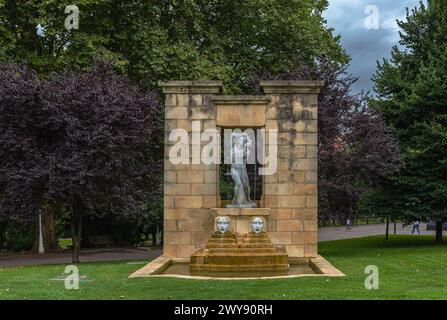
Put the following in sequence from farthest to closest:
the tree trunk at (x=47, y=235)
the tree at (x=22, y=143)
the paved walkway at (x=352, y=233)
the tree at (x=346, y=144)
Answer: the paved walkway at (x=352, y=233)
the tree trunk at (x=47, y=235)
the tree at (x=346, y=144)
the tree at (x=22, y=143)

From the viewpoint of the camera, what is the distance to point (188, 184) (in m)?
19.5

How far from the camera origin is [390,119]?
27.0m

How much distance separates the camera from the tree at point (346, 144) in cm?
2288

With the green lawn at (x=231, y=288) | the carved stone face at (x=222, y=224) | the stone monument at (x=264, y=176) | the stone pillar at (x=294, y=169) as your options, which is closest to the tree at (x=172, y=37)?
the stone monument at (x=264, y=176)

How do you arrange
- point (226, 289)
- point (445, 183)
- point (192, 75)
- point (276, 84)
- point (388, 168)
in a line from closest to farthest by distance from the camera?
point (226, 289) < point (276, 84) < point (388, 168) < point (445, 183) < point (192, 75)

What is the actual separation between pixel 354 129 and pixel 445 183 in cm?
436

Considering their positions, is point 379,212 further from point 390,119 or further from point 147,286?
point 147,286

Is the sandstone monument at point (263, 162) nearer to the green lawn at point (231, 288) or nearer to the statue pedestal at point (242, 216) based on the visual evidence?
the statue pedestal at point (242, 216)

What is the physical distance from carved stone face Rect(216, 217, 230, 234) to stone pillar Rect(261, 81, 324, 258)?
2.84m

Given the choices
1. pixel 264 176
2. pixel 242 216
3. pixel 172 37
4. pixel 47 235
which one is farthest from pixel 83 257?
pixel 242 216

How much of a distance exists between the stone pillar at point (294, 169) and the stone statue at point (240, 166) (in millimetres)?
1618

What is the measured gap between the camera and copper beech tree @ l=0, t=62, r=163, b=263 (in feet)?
62.4

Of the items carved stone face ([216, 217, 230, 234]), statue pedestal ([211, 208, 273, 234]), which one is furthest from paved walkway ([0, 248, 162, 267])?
carved stone face ([216, 217, 230, 234])

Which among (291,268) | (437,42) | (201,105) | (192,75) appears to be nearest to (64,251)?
(192,75)
